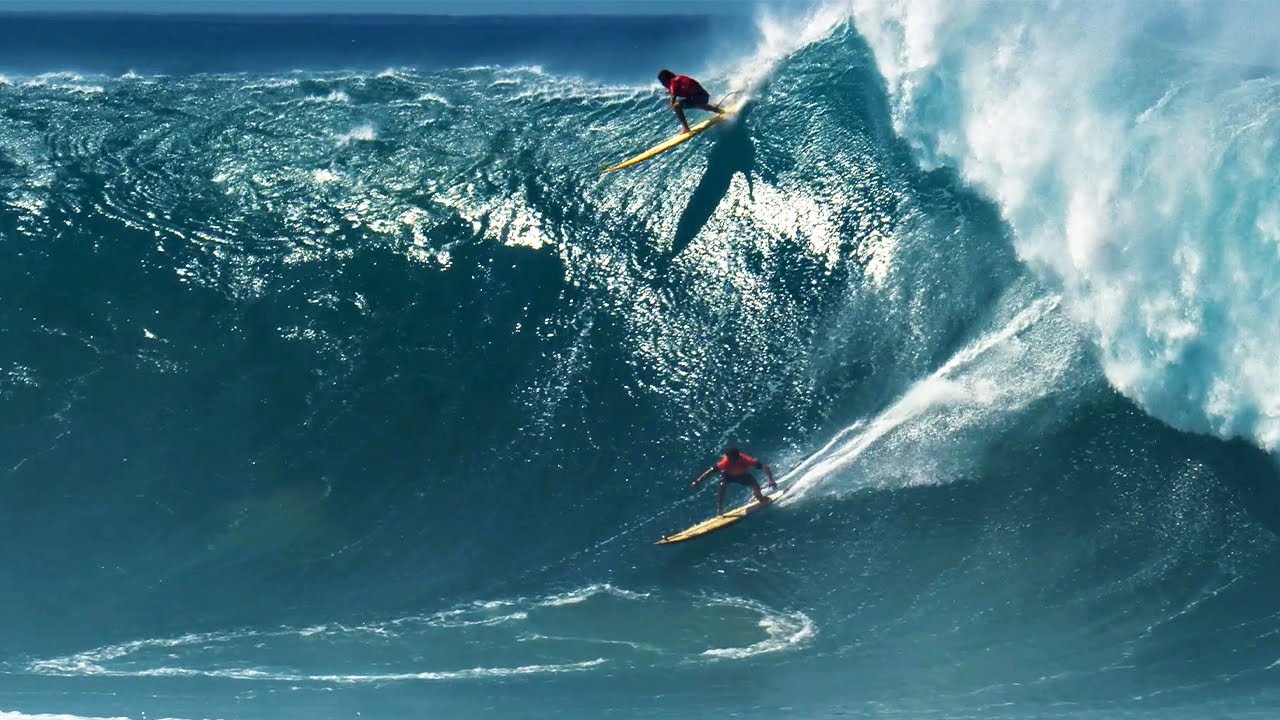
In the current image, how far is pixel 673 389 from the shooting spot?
14.5m

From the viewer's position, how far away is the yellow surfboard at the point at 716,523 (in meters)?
13.1

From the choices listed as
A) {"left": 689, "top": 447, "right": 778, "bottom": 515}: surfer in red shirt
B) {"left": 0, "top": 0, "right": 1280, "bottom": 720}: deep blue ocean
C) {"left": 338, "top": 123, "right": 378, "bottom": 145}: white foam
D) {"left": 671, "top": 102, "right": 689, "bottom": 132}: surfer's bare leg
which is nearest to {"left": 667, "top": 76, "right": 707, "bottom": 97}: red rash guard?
{"left": 671, "top": 102, "right": 689, "bottom": 132}: surfer's bare leg

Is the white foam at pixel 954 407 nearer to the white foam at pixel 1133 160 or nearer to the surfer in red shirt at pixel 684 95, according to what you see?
the white foam at pixel 1133 160

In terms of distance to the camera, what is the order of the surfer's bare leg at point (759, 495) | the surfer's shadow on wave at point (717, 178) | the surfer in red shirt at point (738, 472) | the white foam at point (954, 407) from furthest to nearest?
the surfer's shadow on wave at point (717, 178), the white foam at point (954, 407), the surfer's bare leg at point (759, 495), the surfer in red shirt at point (738, 472)

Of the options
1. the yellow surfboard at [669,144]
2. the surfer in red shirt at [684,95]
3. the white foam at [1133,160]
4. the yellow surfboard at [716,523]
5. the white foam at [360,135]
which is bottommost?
the yellow surfboard at [716,523]

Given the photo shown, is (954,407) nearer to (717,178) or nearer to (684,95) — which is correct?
(717,178)

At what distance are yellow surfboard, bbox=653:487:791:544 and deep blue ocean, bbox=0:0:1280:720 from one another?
0.22 meters

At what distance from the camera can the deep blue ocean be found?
1230 cm

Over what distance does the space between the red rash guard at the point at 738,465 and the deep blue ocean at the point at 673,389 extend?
1.83 feet

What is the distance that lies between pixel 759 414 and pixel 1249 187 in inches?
→ 257

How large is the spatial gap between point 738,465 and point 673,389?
1737 millimetres

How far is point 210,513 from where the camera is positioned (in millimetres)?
13758

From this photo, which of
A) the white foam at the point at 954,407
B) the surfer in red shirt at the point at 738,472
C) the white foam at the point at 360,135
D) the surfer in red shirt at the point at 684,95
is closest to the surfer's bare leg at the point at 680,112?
the surfer in red shirt at the point at 684,95

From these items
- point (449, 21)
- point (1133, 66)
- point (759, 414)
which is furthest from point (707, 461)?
point (449, 21)
